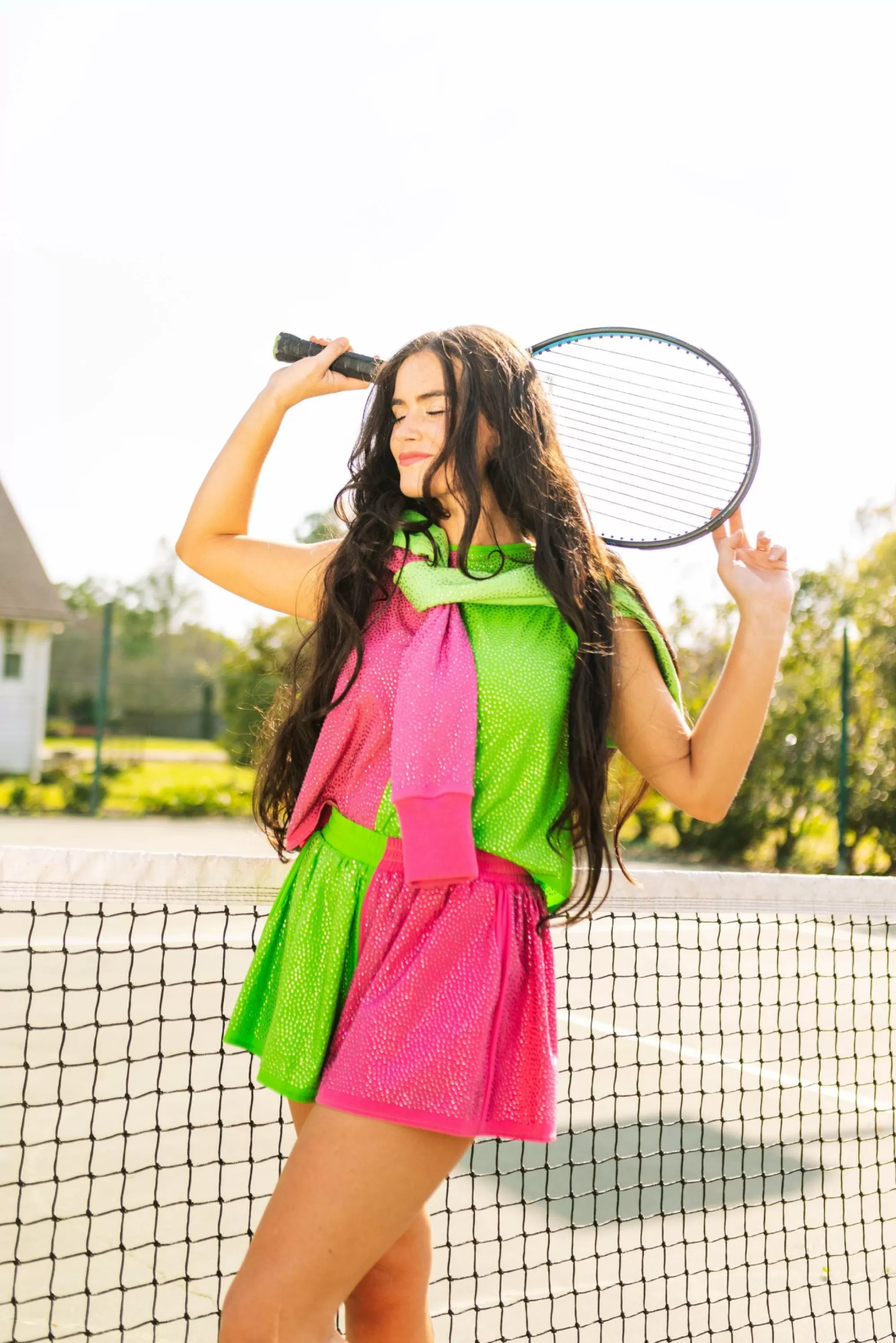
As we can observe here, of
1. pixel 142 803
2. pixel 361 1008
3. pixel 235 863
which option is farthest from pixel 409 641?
pixel 142 803

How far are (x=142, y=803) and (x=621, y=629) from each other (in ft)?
64.7

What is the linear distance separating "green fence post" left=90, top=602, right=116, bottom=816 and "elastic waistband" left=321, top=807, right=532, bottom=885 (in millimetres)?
19086

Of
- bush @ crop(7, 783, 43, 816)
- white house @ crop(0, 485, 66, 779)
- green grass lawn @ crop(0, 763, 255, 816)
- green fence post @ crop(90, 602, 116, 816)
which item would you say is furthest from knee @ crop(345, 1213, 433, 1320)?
white house @ crop(0, 485, 66, 779)

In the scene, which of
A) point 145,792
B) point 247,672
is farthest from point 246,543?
point 247,672

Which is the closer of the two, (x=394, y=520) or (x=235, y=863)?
(x=394, y=520)

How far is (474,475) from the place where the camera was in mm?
1985

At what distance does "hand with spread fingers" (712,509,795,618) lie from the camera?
2.02 metres

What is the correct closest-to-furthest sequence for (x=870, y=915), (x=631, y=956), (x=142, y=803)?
1. (x=870, y=915)
2. (x=631, y=956)
3. (x=142, y=803)

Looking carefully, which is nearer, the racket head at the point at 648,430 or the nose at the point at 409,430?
the nose at the point at 409,430

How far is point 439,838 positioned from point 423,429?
67 centimetres

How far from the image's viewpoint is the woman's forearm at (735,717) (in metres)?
1.94

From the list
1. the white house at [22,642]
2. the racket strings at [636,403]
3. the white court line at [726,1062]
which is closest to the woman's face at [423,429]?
the racket strings at [636,403]

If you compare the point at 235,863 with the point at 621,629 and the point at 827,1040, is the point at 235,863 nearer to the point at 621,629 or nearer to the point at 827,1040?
the point at 621,629

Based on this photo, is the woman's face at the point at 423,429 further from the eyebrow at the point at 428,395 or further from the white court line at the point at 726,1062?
the white court line at the point at 726,1062
